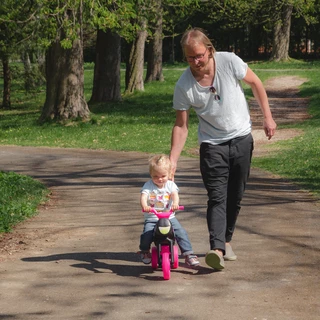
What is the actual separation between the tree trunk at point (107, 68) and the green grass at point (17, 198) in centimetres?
1642

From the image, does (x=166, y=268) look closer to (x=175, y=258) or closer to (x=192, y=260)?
(x=175, y=258)

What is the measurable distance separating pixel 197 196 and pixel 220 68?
15.9ft

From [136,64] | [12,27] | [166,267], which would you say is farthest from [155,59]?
[166,267]

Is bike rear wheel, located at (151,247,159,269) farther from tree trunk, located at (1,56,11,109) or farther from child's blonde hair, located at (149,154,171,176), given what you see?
tree trunk, located at (1,56,11,109)

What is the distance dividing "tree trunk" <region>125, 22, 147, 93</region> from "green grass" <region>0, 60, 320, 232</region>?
1.90 feet

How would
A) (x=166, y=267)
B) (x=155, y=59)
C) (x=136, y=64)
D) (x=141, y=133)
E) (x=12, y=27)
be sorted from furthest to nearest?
(x=155, y=59)
(x=136, y=64)
(x=12, y=27)
(x=141, y=133)
(x=166, y=267)

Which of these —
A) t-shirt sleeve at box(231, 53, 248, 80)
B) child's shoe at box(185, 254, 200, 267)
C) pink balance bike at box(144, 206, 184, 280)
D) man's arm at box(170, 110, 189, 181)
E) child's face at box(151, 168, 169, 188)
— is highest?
t-shirt sleeve at box(231, 53, 248, 80)

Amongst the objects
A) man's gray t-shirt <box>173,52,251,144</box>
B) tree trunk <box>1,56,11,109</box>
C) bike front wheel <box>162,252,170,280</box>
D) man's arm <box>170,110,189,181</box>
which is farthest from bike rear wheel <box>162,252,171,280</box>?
tree trunk <box>1,56,11,109</box>

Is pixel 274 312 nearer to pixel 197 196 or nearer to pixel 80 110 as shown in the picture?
pixel 197 196

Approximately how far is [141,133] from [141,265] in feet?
47.0

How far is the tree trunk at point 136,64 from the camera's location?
33.8 m

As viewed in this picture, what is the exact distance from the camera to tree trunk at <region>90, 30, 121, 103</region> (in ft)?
95.8

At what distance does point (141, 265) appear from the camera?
7301mm

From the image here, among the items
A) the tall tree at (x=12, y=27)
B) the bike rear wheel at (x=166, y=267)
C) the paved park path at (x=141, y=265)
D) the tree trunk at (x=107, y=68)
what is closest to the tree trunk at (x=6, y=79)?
the tall tree at (x=12, y=27)
